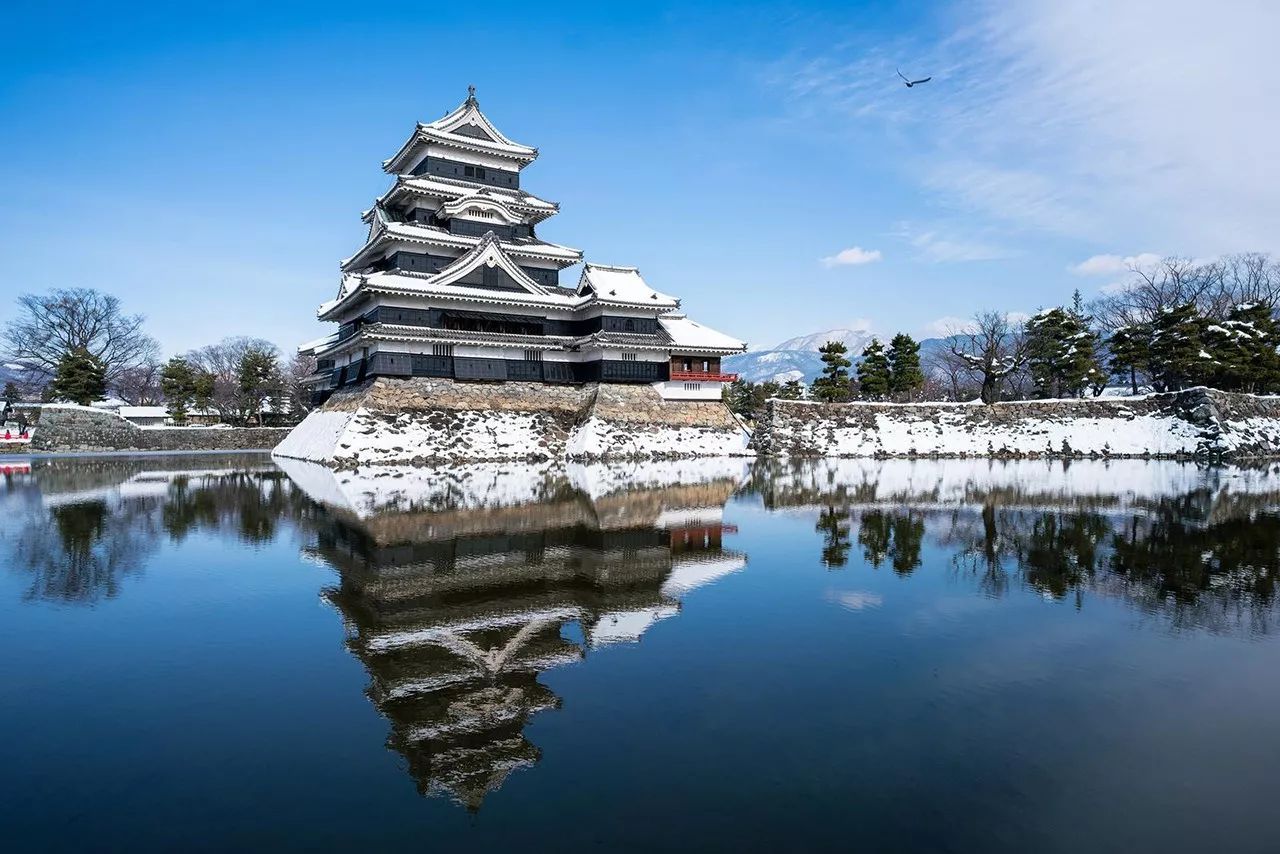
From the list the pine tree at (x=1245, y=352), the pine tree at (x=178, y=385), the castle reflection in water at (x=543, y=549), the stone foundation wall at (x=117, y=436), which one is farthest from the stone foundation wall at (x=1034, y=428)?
the pine tree at (x=178, y=385)

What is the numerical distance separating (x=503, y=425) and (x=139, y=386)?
2759 inches

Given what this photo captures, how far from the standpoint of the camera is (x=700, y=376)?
39.8 metres

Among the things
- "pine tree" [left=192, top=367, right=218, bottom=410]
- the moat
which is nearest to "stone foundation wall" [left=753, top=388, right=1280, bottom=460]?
the moat

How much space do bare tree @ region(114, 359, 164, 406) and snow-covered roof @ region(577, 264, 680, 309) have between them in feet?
209

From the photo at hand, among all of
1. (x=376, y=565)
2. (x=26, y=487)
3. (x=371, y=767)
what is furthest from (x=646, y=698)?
(x=26, y=487)

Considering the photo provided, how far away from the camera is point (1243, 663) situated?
21.2ft

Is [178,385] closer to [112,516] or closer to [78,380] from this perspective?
[78,380]

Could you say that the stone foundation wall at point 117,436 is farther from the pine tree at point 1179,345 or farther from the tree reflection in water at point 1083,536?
the pine tree at point 1179,345

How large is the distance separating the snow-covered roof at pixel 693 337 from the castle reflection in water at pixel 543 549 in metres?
15.5

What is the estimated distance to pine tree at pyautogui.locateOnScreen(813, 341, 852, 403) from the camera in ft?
152

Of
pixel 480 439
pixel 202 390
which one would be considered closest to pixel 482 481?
pixel 480 439

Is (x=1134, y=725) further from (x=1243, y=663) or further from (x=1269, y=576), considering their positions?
(x=1269, y=576)

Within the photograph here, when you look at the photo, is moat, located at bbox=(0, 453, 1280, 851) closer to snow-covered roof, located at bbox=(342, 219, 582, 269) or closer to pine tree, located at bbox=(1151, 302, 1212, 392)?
snow-covered roof, located at bbox=(342, 219, 582, 269)

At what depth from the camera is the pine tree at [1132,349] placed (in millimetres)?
43312
